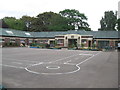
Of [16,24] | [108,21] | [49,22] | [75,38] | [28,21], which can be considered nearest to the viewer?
[75,38]

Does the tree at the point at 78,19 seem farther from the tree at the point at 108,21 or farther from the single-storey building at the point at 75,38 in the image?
the single-storey building at the point at 75,38

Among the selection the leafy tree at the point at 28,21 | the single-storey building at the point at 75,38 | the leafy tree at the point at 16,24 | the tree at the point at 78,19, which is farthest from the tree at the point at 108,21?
the leafy tree at the point at 16,24

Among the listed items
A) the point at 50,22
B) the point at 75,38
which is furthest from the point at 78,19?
the point at 75,38

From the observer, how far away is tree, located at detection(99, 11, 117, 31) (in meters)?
63.4

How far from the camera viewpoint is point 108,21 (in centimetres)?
6431

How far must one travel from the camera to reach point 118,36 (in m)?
41.7

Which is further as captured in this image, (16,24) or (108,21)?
(108,21)

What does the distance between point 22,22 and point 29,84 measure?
60.8 meters

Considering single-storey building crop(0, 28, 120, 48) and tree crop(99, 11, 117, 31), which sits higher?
tree crop(99, 11, 117, 31)

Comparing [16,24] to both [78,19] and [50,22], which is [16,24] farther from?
[78,19]

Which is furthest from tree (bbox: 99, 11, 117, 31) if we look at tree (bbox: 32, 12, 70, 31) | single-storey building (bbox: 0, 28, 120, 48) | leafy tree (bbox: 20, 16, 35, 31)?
leafy tree (bbox: 20, 16, 35, 31)

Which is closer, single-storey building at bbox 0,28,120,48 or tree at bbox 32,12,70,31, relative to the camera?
single-storey building at bbox 0,28,120,48

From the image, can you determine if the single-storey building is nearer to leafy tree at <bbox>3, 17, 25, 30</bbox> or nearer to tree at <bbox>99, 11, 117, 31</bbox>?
leafy tree at <bbox>3, 17, 25, 30</bbox>

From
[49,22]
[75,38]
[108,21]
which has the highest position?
[49,22]
